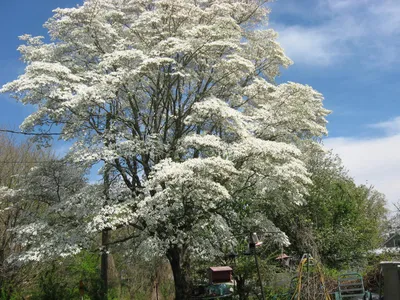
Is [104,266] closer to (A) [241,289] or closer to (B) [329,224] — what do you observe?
(A) [241,289]

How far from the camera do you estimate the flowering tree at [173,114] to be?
11.4 meters

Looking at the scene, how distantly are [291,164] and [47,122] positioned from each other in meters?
7.20

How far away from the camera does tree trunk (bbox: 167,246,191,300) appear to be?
43.5 ft

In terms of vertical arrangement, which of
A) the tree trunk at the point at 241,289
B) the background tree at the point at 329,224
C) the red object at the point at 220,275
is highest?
the background tree at the point at 329,224

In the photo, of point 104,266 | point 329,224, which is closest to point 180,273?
point 104,266

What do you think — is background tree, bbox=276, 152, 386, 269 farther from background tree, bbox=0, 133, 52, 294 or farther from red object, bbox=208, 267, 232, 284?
background tree, bbox=0, 133, 52, 294

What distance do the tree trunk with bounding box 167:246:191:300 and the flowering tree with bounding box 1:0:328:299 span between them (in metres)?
0.04

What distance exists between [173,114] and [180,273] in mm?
5112

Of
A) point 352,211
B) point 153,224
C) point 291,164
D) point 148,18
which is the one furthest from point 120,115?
point 352,211

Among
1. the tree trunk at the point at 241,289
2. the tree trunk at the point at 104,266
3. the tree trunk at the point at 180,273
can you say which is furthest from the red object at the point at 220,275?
the tree trunk at the point at 104,266

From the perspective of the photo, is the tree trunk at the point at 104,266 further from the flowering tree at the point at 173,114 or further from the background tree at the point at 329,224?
the background tree at the point at 329,224

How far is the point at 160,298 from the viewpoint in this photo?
Answer: 55.4ft

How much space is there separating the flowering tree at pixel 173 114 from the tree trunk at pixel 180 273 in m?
0.04

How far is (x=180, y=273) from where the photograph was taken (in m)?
13.7
